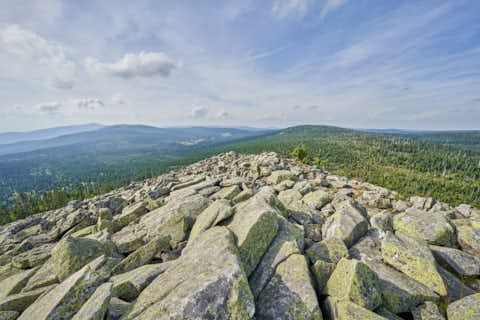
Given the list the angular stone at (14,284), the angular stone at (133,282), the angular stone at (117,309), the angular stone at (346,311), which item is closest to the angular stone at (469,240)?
the angular stone at (346,311)

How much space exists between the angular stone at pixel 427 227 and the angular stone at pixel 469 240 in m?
0.34

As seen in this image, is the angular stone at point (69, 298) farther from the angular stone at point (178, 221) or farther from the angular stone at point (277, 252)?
the angular stone at point (277, 252)

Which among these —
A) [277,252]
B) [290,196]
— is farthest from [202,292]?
[290,196]

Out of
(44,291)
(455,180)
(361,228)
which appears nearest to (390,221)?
(361,228)

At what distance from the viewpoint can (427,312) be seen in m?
6.34

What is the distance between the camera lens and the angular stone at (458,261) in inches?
326

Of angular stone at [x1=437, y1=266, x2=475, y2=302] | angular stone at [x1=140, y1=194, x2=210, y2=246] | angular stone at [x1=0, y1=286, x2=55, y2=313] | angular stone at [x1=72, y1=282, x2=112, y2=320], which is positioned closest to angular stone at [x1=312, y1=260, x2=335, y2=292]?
angular stone at [x1=437, y1=266, x2=475, y2=302]

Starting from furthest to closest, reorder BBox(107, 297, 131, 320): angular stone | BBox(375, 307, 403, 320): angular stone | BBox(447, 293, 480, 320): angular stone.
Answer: BBox(375, 307, 403, 320): angular stone, BBox(447, 293, 480, 320): angular stone, BBox(107, 297, 131, 320): angular stone

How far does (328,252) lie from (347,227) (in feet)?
9.43

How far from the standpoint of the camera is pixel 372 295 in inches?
249

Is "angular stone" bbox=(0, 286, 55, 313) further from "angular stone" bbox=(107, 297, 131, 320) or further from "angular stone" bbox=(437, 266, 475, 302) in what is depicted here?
"angular stone" bbox=(437, 266, 475, 302)

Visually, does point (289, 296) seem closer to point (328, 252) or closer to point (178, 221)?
point (328, 252)

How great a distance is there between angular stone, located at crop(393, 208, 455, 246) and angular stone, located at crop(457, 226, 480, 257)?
0.34 metres

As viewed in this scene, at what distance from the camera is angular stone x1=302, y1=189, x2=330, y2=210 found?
1694cm
